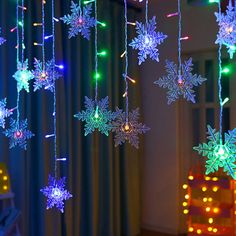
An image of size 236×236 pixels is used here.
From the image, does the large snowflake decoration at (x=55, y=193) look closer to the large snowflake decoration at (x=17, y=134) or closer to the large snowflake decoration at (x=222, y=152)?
the large snowflake decoration at (x=17, y=134)

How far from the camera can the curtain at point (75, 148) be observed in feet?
9.94

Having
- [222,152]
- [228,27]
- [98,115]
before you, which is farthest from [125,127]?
[228,27]

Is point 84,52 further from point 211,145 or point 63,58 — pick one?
point 211,145

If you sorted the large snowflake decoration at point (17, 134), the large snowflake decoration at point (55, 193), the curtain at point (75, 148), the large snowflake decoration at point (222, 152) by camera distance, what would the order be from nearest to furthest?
the large snowflake decoration at point (222, 152) → the large snowflake decoration at point (55, 193) → the large snowflake decoration at point (17, 134) → the curtain at point (75, 148)

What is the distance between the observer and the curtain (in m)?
3.03

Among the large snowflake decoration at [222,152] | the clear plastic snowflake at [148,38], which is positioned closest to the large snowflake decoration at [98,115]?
the clear plastic snowflake at [148,38]

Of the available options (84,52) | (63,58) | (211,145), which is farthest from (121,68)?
(211,145)

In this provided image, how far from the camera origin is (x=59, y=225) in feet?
10.7

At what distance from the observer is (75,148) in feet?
11.6

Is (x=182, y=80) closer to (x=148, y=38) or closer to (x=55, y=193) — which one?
(x=148, y=38)

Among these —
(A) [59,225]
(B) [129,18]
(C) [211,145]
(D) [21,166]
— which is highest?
(B) [129,18]

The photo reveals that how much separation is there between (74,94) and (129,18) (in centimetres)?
135

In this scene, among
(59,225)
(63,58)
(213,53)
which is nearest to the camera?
(59,225)

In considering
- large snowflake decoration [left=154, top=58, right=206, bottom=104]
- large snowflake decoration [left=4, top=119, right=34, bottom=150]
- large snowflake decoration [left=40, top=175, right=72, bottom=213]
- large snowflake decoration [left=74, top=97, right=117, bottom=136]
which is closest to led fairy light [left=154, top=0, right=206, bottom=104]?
large snowflake decoration [left=154, top=58, right=206, bottom=104]
